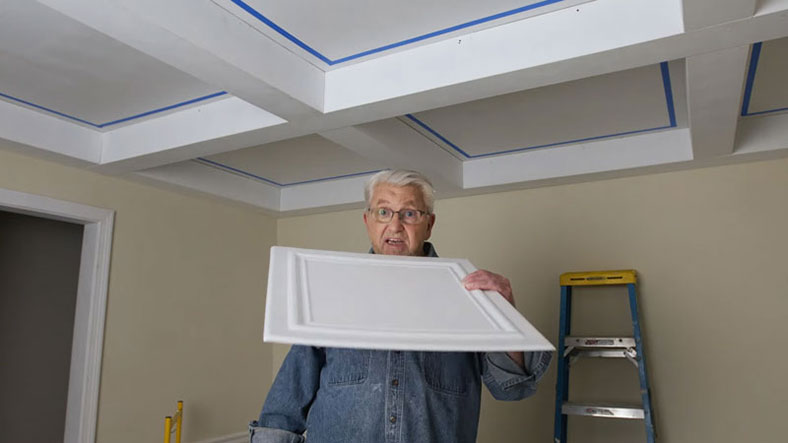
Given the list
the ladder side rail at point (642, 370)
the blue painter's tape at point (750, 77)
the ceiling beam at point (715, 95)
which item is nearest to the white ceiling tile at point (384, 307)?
the ceiling beam at point (715, 95)

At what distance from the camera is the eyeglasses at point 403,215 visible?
1.29 metres

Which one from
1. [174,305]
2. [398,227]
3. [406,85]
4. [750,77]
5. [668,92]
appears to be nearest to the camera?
[398,227]

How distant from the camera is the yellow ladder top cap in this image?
311 centimetres

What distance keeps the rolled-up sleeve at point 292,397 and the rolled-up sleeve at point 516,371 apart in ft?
1.21

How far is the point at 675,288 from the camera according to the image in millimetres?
3193

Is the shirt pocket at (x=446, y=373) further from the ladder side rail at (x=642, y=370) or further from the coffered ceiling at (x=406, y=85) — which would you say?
the ladder side rail at (x=642, y=370)

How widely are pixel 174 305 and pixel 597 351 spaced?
264cm

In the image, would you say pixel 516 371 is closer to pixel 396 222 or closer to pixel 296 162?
pixel 396 222

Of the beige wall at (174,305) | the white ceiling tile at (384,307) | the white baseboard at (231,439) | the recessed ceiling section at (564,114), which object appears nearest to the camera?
the white ceiling tile at (384,307)

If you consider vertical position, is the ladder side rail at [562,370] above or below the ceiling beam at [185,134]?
below

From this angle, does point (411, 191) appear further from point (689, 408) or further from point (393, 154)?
point (689, 408)

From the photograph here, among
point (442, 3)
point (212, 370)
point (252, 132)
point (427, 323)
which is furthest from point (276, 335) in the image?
point (212, 370)

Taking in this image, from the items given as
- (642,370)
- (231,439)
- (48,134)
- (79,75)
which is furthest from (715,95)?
(231,439)

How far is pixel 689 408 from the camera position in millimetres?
3064
